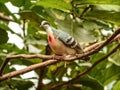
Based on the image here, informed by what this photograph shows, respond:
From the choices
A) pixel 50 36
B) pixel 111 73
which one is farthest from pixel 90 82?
pixel 50 36

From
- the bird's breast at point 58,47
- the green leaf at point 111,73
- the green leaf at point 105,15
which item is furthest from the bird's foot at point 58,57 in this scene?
the green leaf at point 111,73

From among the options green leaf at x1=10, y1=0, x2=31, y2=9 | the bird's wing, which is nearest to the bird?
the bird's wing

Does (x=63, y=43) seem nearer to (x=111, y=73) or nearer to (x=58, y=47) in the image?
(x=58, y=47)

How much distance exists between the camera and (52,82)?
901 mm

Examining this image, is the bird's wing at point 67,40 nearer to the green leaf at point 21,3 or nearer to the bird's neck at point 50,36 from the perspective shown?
the bird's neck at point 50,36

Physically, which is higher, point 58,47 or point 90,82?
point 58,47

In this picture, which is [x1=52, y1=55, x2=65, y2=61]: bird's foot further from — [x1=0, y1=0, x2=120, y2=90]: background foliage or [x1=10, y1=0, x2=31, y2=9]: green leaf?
[x1=10, y1=0, x2=31, y2=9]: green leaf

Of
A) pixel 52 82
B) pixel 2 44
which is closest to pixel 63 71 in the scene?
pixel 52 82

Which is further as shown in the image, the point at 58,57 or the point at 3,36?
the point at 3,36

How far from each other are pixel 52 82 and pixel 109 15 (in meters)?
0.23

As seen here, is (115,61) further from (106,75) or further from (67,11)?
(67,11)

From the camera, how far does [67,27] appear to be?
2.44 feet

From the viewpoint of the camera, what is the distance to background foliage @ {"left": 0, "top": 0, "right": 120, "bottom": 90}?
0.74 meters

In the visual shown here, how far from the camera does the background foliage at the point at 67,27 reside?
0.74m
